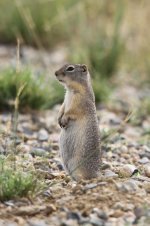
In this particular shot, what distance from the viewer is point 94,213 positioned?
5.00 m

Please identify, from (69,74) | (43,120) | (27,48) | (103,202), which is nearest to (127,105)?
(43,120)

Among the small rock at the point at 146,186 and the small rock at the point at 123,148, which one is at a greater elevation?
the small rock at the point at 123,148

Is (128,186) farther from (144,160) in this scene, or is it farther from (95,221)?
(144,160)

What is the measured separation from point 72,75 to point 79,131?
1.84 ft

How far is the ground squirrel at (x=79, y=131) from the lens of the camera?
586 cm

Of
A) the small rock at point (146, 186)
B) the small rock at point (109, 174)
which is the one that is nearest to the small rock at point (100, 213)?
the small rock at point (146, 186)

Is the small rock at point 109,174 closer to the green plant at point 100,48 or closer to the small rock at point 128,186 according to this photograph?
the small rock at point 128,186

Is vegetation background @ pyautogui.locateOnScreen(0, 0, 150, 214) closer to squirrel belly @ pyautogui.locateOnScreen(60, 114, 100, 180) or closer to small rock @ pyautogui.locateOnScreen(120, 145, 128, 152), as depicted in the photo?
small rock @ pyautogui.locateOnScreen(120, 145, 128, 152)

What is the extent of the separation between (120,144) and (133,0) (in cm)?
716

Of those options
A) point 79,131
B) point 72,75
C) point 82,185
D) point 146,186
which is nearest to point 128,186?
point 146,186

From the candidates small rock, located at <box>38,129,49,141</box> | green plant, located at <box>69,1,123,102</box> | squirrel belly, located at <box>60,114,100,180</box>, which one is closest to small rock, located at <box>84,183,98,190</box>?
squirrel belly, located at <box>60,114,100,180</box>

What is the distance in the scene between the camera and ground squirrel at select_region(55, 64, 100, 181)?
586cm

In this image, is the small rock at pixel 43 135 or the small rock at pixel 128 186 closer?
the small rock at pixel 128 186

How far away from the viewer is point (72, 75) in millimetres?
6234
